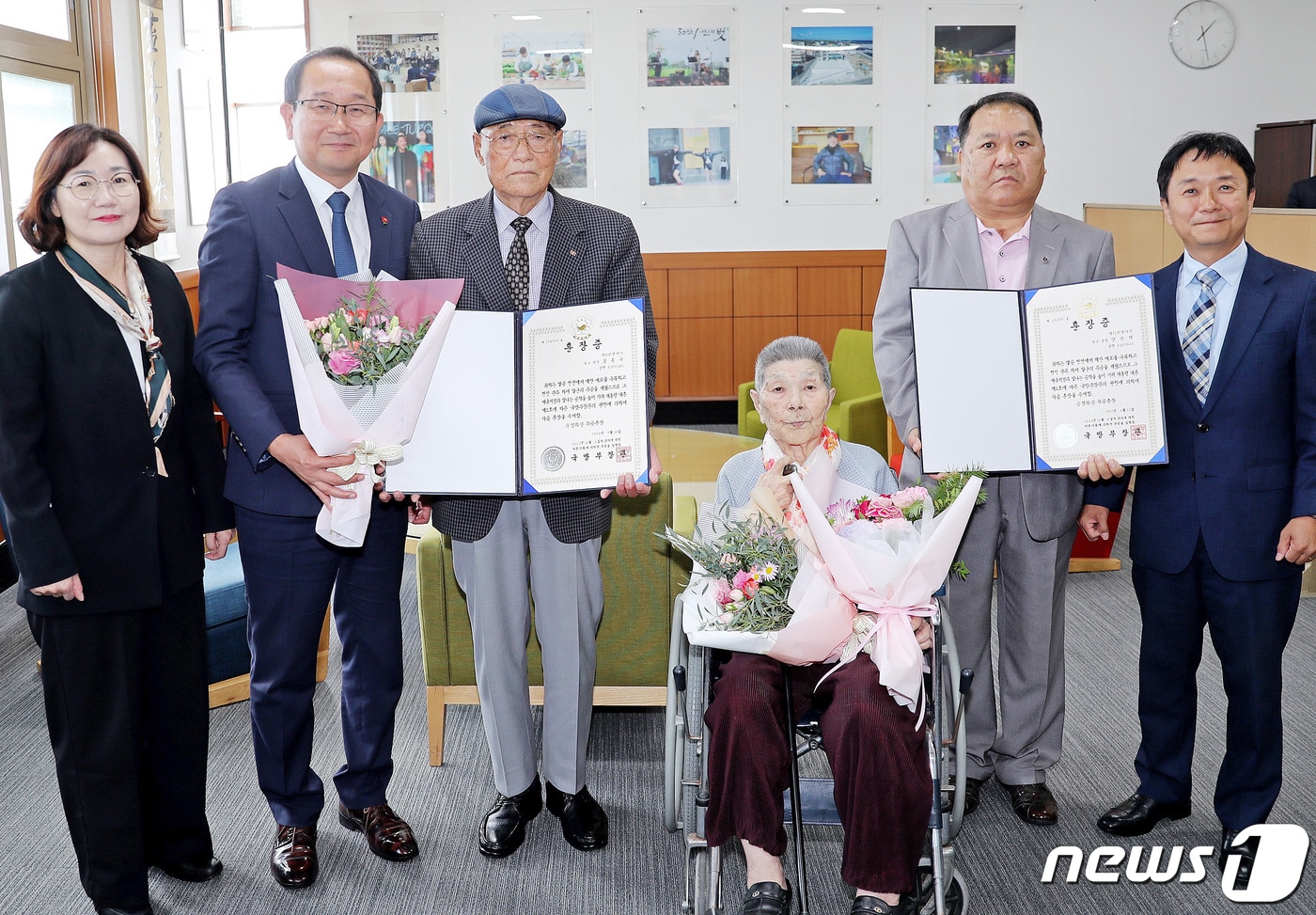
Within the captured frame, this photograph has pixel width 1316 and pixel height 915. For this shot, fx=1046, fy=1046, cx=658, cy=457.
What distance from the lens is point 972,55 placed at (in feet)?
27.6

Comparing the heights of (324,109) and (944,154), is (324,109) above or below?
below

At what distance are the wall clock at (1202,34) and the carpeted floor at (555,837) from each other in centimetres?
645

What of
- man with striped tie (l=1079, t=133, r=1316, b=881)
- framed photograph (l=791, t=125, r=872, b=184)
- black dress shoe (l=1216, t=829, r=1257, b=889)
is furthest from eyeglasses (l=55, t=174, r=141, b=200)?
framed photograph (l=791, t=125, r=872, b=184)

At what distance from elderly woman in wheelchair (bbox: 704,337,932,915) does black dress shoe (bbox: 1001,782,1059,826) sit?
78cm

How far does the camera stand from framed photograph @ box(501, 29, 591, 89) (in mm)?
8383

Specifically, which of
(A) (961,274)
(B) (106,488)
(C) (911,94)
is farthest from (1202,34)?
(B) (106,488)

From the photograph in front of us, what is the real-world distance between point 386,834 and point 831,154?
7100 millimetres

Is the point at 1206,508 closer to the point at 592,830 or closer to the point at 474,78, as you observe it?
the point at 592,830

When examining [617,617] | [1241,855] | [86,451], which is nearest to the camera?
[86,451]

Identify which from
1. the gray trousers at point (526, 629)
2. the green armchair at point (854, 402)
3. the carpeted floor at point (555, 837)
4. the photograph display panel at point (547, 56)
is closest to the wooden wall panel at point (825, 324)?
the green armchair at point (854, 402)

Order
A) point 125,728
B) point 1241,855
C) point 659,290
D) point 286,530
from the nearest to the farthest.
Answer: point 125,728 → point 286,530 → point 1241,855 → point 659,290

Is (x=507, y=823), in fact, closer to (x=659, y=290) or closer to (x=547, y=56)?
(x=659, y=290)

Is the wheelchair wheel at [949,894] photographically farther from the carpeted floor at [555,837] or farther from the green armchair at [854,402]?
the green armchair at [854,402]

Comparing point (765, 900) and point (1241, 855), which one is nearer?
point (765, 900)
